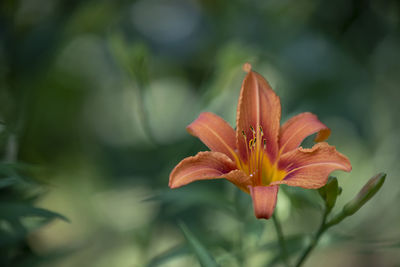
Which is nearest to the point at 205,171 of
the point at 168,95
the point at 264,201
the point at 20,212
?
the point at 264,201

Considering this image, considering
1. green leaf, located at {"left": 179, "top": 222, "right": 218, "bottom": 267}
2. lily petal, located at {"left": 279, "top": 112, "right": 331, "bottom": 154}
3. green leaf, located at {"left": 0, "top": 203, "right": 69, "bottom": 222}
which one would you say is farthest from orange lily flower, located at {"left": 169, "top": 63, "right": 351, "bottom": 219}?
green leaf, located at {"left": 0, "top": 203, "right": 69, "bottom": 222}

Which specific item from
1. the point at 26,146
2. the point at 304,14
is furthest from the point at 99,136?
the point at 304,14

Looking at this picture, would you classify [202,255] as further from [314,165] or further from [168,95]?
→ [168,95]

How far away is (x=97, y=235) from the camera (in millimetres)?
1703

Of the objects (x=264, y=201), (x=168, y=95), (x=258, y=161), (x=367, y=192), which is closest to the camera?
(x=264, y=201)

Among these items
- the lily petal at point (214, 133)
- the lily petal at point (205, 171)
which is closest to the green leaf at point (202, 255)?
the lily petal at point (205, 171)

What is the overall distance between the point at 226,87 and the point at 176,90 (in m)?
0.87

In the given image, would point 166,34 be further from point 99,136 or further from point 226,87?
point 226,87

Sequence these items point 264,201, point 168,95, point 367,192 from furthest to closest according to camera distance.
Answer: point 168,95 < point 367,192 < point 264,201

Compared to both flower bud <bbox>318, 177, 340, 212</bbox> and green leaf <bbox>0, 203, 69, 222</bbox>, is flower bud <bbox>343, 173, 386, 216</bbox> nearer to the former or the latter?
→ flower bud <bbox>318, 177, 340, 212</bbox>

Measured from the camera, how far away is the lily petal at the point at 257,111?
87 cm

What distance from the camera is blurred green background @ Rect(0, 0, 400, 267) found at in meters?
1.43

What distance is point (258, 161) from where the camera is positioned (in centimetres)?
90

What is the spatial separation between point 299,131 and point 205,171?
0.77ft
